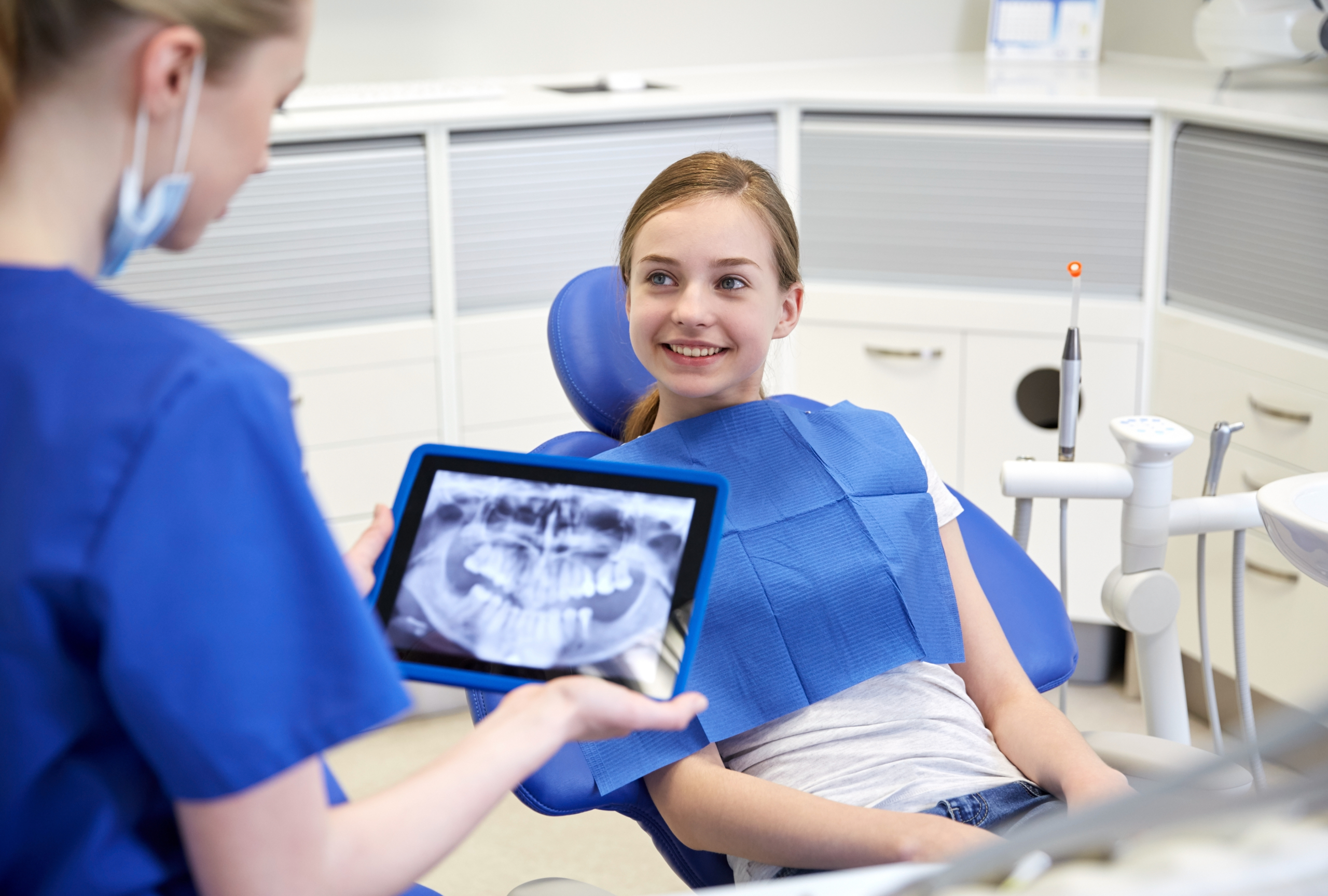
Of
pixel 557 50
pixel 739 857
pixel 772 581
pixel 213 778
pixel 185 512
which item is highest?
pixel 557 50

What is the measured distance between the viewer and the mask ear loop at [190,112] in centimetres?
65

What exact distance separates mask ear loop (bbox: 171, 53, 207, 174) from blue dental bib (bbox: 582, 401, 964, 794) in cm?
68

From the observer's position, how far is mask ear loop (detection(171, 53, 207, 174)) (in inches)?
A: 25.5

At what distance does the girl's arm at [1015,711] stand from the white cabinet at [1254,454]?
3.27 ft

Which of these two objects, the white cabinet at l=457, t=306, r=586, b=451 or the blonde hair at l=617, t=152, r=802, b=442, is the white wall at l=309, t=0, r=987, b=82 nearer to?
the white cabinet at l=457, t=306, r=586, b=451

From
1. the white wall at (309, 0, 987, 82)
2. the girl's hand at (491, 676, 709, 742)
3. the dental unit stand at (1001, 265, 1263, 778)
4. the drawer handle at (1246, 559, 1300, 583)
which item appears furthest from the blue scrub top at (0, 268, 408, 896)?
the white wall at (309, 0, 987, 82)

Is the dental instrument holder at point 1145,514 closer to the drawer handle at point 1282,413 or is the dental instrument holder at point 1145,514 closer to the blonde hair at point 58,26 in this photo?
the drawer handle at point 1282,413

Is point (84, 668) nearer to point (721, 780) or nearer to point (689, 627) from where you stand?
point (689, 627)

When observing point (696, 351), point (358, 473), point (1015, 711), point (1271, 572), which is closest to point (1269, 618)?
point (1271, 572)

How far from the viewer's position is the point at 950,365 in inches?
101

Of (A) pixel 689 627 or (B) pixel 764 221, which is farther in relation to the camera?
(B) pixel 764 221

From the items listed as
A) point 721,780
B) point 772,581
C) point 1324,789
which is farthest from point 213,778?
point 772,581

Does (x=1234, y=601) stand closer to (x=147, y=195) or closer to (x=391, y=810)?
(x=391, y=810)

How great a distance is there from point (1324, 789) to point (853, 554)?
82 centimetres
